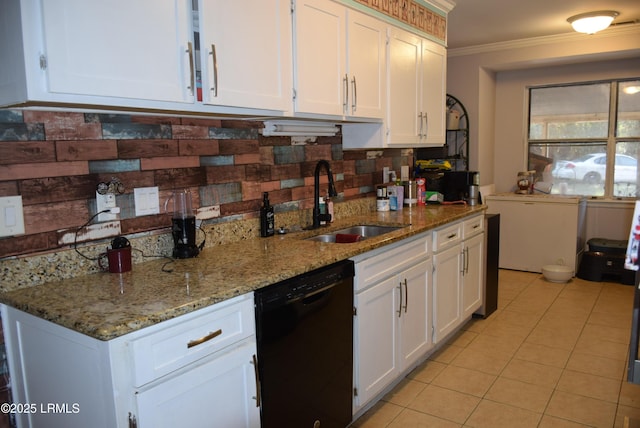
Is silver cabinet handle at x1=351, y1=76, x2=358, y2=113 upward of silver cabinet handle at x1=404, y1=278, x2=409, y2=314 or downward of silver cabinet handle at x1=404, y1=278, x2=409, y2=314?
upward

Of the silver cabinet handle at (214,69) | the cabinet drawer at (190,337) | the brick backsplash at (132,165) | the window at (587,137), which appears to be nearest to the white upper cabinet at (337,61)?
the brick backsplash at (132,165)

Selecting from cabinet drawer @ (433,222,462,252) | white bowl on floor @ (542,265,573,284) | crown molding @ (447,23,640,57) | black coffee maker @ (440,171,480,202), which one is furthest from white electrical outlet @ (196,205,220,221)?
crown molding @ (447,23,640,57)

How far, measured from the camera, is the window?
4.96 m

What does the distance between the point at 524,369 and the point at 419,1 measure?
8.50 feet

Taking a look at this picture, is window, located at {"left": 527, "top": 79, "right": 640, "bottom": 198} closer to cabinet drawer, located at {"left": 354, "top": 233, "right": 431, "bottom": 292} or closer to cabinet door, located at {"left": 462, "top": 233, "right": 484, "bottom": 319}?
cabinet door, located at {"left": 462, "top": 233, "right": 484, "bottom": 319}

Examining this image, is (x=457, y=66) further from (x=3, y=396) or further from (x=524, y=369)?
(x=3, y=396)

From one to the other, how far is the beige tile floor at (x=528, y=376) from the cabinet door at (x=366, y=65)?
A: 165 cm

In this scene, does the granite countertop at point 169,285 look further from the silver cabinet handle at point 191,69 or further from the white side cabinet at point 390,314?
the silver cabinet handle at point 191,69

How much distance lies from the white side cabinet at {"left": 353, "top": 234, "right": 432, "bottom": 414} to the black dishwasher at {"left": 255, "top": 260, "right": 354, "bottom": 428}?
10cm

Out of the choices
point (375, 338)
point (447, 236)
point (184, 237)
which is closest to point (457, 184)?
point (447, 236)

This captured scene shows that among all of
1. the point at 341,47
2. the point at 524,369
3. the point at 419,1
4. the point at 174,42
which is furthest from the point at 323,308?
the point at 419,1

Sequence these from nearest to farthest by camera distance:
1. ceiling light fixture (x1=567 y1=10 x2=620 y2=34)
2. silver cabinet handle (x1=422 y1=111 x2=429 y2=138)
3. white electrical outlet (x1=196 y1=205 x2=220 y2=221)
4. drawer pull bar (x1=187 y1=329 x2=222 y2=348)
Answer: drawer pull bar (x1=187 y1=329 x2=222 y2=348), white electrical outlet (x1=196 y1=205 x2=220 y2=221), silver cabinet handle (x1=422 y1=111 x2=429 y2=138), ceiling light fixture (x1=567 y1=10 x2=620 y2=34)

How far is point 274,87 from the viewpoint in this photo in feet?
6.88

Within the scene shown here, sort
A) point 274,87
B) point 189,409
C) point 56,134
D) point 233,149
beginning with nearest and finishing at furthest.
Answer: point 189,409 → point 56,134 → point 274,87 → point 233,149
